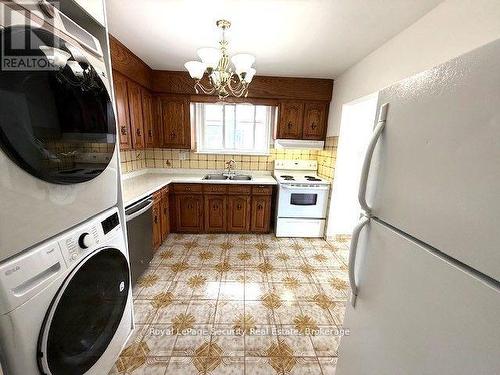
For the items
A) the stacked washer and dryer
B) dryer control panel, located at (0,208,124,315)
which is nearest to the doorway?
the stacked washer and dryer

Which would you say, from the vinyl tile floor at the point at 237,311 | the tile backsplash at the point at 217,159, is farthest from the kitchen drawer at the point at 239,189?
the vinyl tile floor at the point at 237,311

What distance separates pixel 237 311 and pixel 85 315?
1.13 m

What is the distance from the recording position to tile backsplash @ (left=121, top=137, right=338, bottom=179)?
326 centimetres

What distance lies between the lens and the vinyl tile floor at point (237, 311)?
1347 mm

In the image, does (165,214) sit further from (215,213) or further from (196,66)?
(196,66)

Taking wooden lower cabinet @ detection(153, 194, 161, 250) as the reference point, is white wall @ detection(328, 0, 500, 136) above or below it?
above

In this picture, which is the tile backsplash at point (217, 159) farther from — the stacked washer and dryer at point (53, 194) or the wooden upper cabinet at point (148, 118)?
the stacked washer and dryer at point (53, 194)

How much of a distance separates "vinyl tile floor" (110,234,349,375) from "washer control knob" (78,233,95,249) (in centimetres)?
96

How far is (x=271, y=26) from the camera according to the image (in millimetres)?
1711

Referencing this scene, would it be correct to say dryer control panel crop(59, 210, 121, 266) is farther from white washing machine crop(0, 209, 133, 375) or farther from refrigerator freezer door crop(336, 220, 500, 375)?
refrigerator freezer door crop(336, 220, 500, 375)

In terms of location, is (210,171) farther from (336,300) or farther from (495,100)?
(495,100)

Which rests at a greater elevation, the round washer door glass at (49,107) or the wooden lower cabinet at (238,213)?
→ the round washer door glass at (49,107)

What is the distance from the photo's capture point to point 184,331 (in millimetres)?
1546

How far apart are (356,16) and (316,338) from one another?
2457mm
